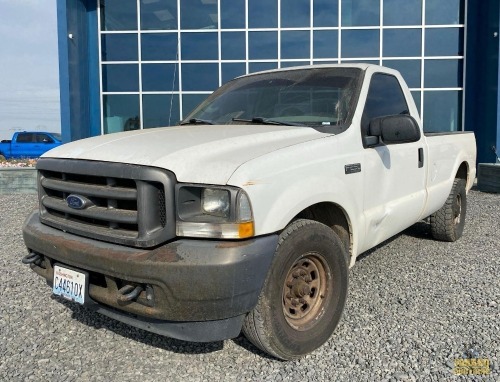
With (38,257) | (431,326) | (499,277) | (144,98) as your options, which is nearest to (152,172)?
(38,257)

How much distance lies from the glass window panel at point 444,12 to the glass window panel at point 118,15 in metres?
8.47

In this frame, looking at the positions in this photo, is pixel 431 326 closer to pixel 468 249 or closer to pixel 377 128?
pixel 377 128

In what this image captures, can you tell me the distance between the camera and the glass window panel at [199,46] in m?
13.0

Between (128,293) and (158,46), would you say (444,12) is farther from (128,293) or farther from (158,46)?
(128,293)

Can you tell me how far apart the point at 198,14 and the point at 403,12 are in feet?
19.2

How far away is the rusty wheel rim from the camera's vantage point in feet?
8.63

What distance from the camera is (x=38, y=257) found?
2.84 m

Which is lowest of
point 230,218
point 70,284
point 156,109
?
point 70,284

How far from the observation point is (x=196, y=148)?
96.3 inches

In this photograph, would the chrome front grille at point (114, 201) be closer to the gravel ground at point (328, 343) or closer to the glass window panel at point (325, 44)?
the gravel ground at point (328, 343)

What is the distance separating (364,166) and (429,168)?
1483 millimetres

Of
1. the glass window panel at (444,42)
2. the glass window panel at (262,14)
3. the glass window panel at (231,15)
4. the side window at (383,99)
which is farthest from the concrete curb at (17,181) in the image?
the glass window panel at (444,42)

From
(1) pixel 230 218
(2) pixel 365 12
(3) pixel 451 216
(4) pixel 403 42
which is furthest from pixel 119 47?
(1) pixel 230 218

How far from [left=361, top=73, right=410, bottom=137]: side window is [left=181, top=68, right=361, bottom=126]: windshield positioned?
0.17 m
